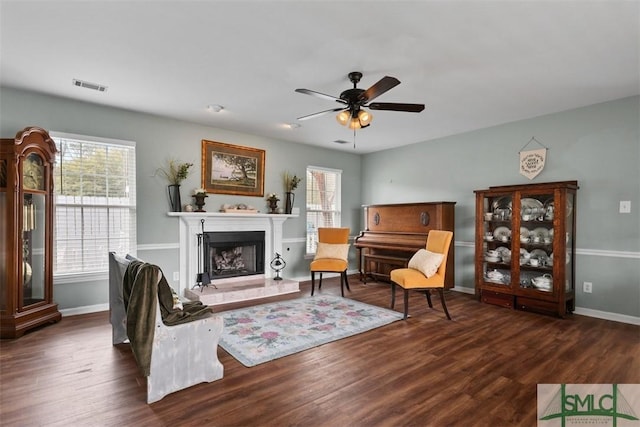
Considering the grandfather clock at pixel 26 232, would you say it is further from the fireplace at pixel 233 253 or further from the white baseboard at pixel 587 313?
the fireplace at pixel 233 253

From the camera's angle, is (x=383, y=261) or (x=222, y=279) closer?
(x=222, y=279)

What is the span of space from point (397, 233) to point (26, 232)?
4.93 metres

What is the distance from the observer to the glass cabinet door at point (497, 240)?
4.58 metres

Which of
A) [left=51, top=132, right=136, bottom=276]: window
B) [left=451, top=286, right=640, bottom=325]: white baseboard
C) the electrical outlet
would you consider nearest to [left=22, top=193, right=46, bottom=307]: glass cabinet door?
[left=51, top=132, right=136, bottom=276]: window

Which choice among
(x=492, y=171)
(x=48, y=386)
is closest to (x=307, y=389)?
(x=48, y=386)

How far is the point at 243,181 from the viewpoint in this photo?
5.52 metres

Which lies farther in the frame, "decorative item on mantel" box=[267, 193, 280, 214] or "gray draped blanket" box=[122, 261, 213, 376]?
"decorative item on mantel" box=[267, 193, 280, 214]

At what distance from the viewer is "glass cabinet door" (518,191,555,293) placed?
13.7ft

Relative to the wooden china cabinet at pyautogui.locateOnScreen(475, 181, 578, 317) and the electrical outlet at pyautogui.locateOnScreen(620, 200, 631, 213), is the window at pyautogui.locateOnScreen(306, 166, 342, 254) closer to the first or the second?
the wooden china cabinet at pyautogui.locateOnScreen(475, 181, 578, 317)

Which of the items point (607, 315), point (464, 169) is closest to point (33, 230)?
point (464, 169)

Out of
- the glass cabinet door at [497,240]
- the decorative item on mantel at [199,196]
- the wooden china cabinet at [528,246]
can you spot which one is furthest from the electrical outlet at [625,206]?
the decorative item on mantel at [199,196]

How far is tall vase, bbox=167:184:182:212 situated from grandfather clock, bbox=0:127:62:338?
4.40ft

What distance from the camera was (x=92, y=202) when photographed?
4191 mm

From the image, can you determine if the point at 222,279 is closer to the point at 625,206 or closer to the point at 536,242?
the point at 536,242
